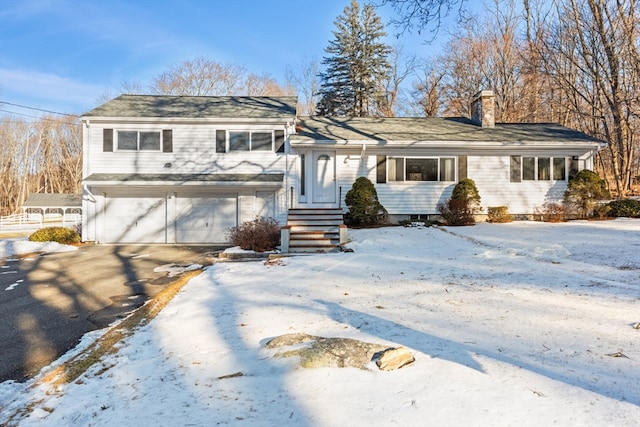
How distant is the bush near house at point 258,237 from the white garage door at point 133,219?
204 inches

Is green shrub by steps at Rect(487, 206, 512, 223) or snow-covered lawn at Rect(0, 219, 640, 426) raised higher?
green shrub by steps at Rect(487, 206, 512, 223)

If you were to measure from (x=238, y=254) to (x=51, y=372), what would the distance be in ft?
21.2

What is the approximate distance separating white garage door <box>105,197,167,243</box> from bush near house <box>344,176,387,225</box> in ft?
25.1

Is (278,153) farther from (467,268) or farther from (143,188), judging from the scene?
(467,268)

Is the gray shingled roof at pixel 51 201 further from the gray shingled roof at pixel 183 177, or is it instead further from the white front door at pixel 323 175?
the white front door at pixel 323 175

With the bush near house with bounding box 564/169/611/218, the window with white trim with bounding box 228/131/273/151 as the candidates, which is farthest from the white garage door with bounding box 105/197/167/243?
the bush near house with bounding box 564/169/611/218

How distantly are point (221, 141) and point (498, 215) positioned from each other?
1140cm

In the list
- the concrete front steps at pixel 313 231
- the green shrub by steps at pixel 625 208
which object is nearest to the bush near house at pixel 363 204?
the concrete front steps at pixel 313 231

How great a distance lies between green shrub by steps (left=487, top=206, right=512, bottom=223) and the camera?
548 inches

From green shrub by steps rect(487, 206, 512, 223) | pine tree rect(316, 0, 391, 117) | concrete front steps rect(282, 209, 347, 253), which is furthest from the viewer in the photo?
pine tree rect(316, 0, 391, 117)

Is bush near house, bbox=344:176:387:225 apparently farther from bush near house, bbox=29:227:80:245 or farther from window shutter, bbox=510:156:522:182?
bush near house, bbox=29:227:80:245

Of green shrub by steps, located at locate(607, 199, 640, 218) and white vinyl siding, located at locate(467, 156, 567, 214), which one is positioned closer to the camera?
green shrub by steps, located at locate(607, 199, 640, 218)

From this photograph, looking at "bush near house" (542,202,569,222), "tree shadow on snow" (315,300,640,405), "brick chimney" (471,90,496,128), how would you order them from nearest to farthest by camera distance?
1. "tree shadow on snow" (315,300,640,405)
2. "bush near house" (542,202,569,222)
3. "brick chimney" (471,90,496,128)

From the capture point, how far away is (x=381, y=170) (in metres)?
14.3
